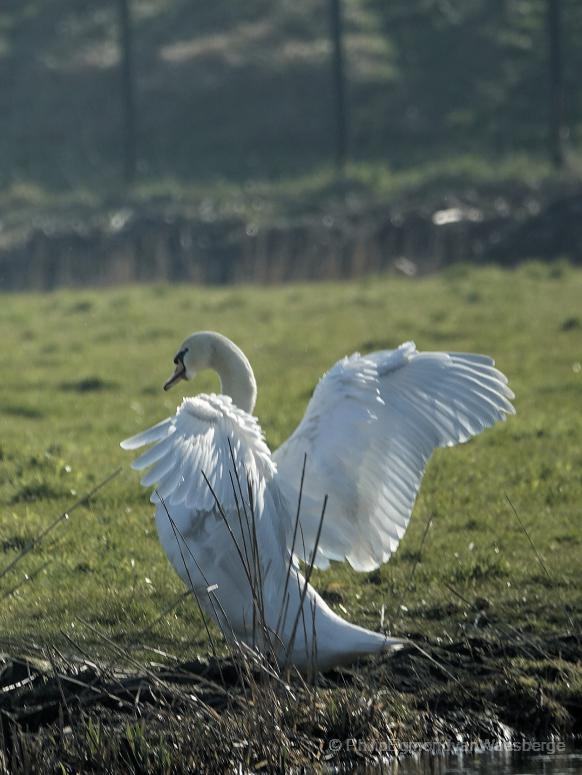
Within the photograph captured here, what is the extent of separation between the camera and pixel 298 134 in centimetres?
3778

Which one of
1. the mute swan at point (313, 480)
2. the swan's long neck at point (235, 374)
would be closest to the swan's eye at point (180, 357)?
the swan's long neck at point (235, 374)

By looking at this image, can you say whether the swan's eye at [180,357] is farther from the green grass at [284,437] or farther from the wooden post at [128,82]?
the wooden post at [128,82]

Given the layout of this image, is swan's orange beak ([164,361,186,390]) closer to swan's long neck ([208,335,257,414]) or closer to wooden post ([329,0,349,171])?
swan's long neck ([208,335,257,414])

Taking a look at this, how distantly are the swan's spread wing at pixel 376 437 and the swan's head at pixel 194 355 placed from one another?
1568mm

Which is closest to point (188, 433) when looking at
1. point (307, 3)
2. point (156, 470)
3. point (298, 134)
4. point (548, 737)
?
point (156, 470)

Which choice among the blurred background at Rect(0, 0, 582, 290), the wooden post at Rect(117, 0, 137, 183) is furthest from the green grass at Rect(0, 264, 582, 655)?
the wooden post at Rect(117, 0, 137, 183)

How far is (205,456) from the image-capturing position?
233 inches

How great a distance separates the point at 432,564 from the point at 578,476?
7.05 feet

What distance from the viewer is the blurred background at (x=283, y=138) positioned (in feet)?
82.6

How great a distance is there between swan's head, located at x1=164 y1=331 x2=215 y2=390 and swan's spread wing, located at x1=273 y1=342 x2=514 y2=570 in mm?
1568

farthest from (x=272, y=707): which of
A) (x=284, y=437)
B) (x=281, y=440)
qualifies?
(x=284, y=437)

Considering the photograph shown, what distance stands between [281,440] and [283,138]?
27551 mm

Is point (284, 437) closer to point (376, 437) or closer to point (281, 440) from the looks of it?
point (281, 440)

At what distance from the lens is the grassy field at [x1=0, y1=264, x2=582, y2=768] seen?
24.7ft
